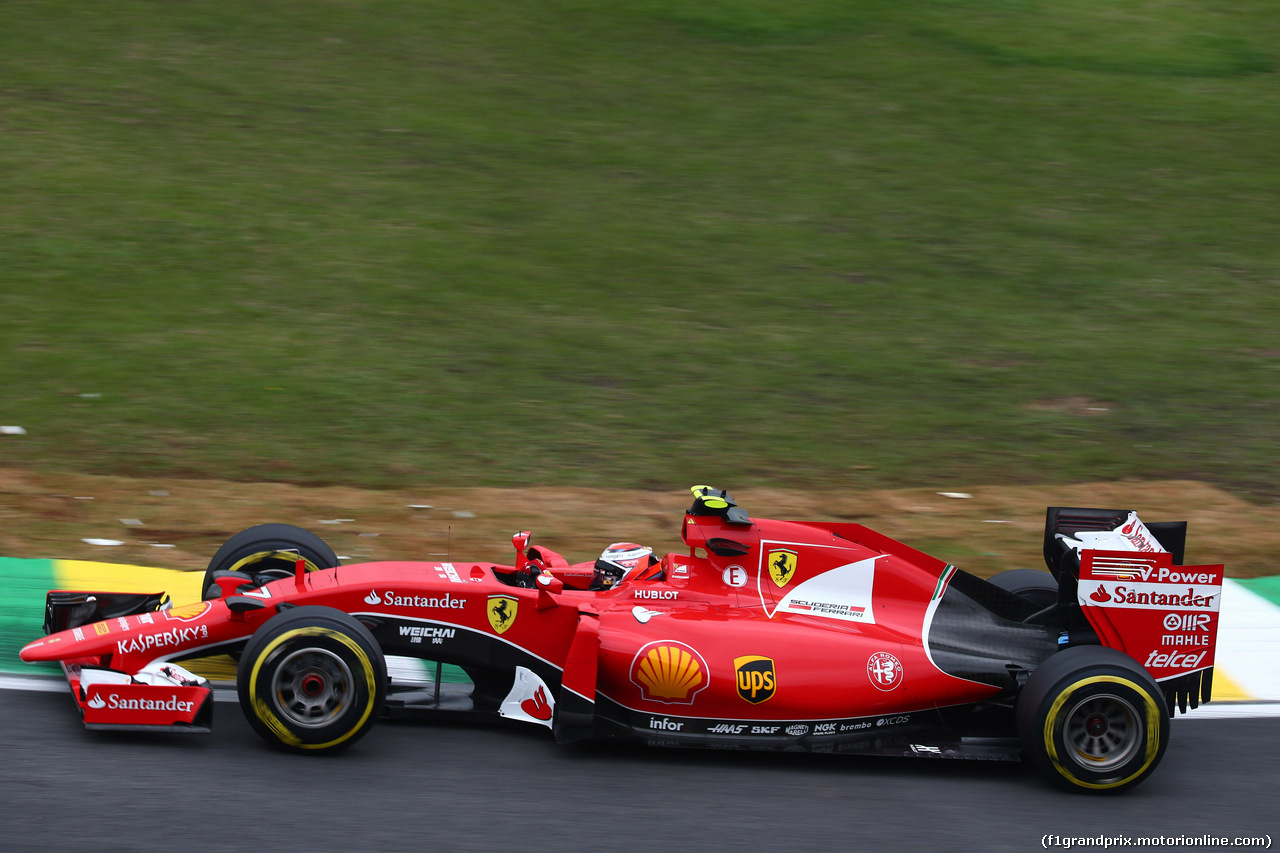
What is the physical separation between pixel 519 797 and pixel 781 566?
1.58m

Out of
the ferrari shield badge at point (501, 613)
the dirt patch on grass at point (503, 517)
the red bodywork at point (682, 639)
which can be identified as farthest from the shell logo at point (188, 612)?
the dirt patch on grass at point (503, 517)

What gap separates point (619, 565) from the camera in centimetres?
628

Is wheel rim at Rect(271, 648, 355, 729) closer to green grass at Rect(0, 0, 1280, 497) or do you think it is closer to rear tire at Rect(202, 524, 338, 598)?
rear tire at Rect(202, 524, 338, 598)

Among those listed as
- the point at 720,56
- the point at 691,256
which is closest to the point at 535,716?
the point at 691,256

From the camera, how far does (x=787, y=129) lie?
699 inches

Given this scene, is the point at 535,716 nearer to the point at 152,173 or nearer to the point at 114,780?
the point at 114,780

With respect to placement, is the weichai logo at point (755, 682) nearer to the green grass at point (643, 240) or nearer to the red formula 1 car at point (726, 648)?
the red formula 1 car at point (726, 648)

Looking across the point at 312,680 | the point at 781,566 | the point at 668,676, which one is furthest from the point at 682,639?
the point at 312,680

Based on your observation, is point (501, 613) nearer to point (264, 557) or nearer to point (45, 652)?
point (264, 557)

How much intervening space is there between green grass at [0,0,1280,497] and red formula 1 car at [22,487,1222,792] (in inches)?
143

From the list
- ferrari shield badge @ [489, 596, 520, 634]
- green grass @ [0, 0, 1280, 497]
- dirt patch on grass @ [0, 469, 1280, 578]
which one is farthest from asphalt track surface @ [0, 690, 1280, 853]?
green grass @ [0, 0, 1280, 497]

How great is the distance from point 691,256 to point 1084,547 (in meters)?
9.08

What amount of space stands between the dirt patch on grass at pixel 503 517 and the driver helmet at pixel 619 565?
1.54m

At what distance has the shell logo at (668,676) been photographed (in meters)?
5.45
